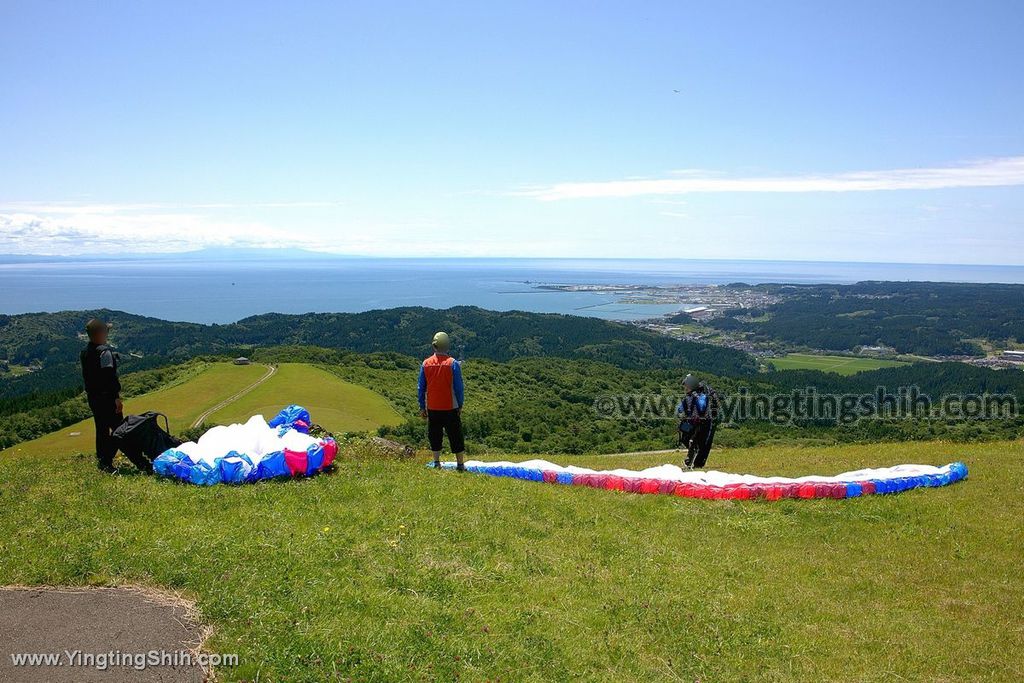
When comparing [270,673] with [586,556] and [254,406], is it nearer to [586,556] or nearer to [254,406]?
[586,556]

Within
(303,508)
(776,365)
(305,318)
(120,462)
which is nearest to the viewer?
(303,508)

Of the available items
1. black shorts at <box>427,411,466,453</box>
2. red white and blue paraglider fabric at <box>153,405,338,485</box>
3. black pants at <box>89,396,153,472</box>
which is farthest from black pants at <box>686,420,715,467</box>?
black pants at <box>89,396,153,472</box>

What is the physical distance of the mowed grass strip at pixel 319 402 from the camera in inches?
2154

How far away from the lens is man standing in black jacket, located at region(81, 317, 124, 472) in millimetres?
10133

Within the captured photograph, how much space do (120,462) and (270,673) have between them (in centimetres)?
819

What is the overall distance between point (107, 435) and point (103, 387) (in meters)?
0.88

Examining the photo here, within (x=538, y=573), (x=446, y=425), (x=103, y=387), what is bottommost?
(x=538, y=573)

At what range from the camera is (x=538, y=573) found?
7168 mm

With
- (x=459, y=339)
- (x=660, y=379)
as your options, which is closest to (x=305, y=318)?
(x=459, y=339)

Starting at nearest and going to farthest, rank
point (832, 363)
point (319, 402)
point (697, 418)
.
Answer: point (697, 418) → point (319, 402) → point (832, 363)

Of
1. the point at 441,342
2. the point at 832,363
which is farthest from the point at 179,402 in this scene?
the point at 832,363

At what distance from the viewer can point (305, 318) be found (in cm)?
18325

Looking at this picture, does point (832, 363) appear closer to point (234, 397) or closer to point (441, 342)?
point (234, 397)

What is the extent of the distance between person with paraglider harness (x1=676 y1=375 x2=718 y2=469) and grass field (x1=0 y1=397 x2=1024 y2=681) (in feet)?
13.8
